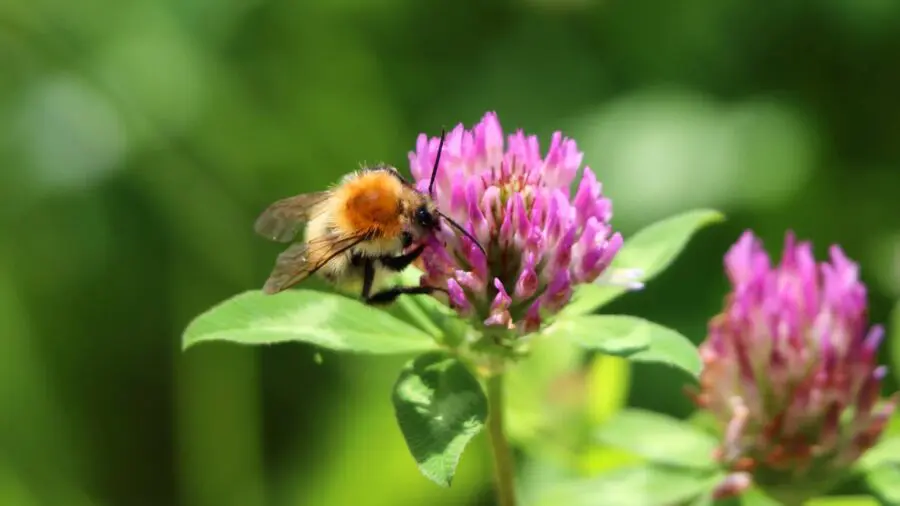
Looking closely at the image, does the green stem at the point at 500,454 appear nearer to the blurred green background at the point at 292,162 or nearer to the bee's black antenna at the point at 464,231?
the bee's black antenna at the point at 464,231

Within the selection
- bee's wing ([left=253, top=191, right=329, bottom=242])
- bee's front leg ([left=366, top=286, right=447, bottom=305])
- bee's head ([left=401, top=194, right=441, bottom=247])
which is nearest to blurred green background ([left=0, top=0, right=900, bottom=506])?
bee's wing ([left=253, top=191, right=329, bottom=242])

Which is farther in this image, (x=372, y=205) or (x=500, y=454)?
→ (x=372, y=205)

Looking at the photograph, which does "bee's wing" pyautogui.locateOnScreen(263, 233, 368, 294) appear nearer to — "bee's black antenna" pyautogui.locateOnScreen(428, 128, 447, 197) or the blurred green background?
"bee's black antenna" pyautogui.locateOnScreen(428, 128, 447, 197)

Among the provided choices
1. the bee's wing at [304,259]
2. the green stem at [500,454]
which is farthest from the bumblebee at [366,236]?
the green stem at [500,454]

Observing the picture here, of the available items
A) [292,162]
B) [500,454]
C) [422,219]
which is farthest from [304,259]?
[292,162]

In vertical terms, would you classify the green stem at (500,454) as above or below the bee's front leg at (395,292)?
below

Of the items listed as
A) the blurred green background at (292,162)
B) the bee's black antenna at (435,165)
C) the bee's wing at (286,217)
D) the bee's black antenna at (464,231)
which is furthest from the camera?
the blurred green background at (292,162)

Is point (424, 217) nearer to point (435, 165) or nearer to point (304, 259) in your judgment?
point (435, 165)
